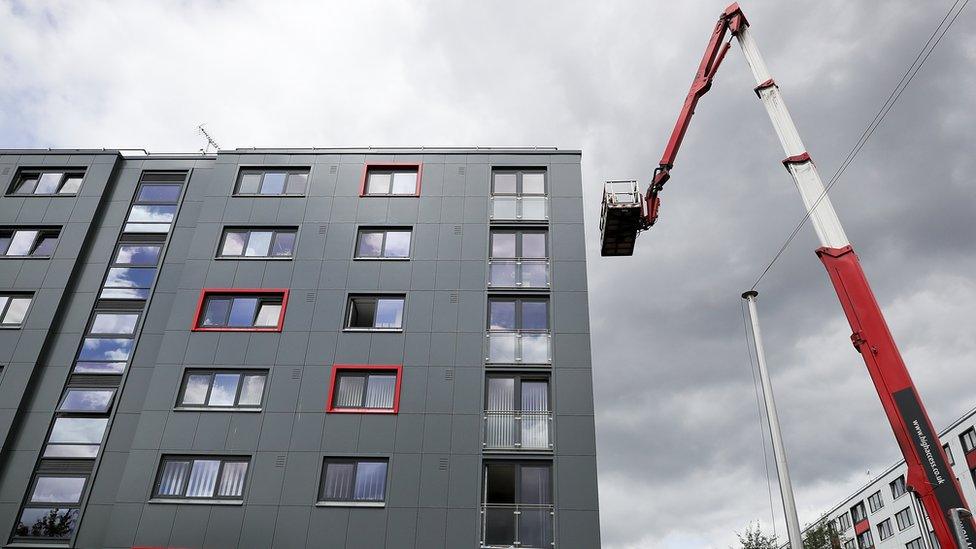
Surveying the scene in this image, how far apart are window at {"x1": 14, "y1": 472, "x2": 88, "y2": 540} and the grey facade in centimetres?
7

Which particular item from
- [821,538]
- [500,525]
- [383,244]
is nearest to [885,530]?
[821,538]

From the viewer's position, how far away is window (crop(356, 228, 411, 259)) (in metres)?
27.8

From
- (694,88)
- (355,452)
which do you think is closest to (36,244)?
(355,452)

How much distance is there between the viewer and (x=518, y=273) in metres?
26.9

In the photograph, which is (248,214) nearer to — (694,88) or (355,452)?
(355,452)

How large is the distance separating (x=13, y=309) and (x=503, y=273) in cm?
1999

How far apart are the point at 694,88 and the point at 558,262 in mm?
8173

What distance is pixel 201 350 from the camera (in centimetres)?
2564

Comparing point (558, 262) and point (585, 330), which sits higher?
point (558, 262)

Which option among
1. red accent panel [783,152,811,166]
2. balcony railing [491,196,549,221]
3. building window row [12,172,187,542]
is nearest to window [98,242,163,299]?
building window row [12,172,187,542]

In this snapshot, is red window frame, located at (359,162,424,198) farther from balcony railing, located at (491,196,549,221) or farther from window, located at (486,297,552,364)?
window, located at (486,297,552,364)

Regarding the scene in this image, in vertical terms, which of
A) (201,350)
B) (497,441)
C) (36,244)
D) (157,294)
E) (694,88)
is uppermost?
(694,88)

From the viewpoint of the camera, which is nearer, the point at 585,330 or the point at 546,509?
the point at 546,509

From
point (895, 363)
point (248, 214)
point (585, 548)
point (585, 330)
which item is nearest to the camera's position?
point (895, 363)
